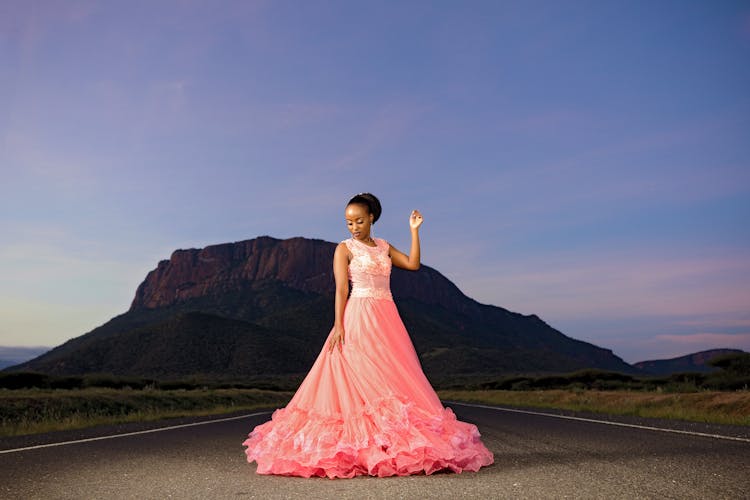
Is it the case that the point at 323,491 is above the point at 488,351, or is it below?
below

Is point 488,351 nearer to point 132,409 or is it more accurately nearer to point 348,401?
point 132,409

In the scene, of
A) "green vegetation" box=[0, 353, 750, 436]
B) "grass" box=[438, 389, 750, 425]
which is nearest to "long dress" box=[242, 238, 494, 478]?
"green vegetation" box=[0, 353, 750, 436]

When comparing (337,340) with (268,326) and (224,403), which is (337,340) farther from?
(268,326)

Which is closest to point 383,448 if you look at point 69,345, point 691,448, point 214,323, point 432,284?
point 691,448

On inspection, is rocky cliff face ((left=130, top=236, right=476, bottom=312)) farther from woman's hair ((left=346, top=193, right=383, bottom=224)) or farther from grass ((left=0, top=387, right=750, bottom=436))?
woman's hair ((left=346, top=193, right=383, bottom=224))

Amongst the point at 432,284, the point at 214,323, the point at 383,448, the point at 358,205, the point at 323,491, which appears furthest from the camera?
the point at 432,284

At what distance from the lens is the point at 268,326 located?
103 m

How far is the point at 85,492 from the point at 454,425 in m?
3.13

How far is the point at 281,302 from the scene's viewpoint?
123m

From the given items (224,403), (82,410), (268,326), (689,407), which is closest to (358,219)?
(689,407)

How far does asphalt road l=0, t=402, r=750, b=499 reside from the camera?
5426mm

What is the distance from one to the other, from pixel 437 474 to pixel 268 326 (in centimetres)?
9833

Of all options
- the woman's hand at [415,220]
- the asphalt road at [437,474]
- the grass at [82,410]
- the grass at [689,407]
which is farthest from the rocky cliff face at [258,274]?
the woman's hand at [415,220]

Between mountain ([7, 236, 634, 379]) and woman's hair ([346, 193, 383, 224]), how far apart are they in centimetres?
7858
